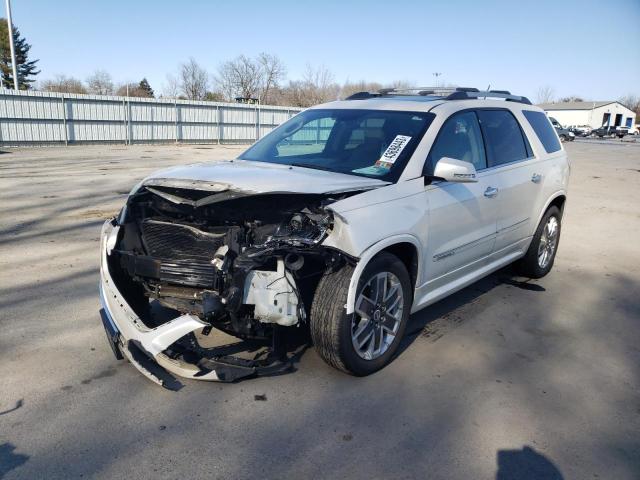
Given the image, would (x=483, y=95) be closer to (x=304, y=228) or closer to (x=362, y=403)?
(x=304, y=228)

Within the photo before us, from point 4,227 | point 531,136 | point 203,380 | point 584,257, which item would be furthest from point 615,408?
point 4,227

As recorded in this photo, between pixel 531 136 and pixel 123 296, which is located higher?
pixel 531 136

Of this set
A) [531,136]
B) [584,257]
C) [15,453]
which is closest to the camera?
[15,453]

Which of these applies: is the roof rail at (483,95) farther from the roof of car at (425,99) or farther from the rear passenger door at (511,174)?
the rear passenger door at (511,174)

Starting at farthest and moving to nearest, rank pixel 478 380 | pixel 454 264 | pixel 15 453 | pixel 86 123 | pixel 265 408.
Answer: pixel 86 123 < pixel 454 264 < pixel 478 380 < pixel 265 408 < pixel 15 453

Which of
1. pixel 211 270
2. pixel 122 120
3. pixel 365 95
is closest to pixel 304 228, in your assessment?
pixel 211 270

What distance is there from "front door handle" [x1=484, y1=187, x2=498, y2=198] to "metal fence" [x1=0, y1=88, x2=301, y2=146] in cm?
2151

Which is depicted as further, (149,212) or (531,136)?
(531,136)

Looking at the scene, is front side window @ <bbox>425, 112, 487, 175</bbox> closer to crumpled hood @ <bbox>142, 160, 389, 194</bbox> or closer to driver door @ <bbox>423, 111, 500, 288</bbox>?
driver door @ <bbox>423, 111, 500, 288</bbox>

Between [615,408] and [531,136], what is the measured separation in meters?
2.99

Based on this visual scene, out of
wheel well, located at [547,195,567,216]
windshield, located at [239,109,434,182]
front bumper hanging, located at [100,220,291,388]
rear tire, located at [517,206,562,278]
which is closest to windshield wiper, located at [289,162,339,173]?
windshield, located at [239,109,434,182]

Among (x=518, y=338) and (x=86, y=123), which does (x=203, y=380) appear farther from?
(x=86, y=123)

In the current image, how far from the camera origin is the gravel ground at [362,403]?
8.76ft

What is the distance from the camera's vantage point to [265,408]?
3.14m
